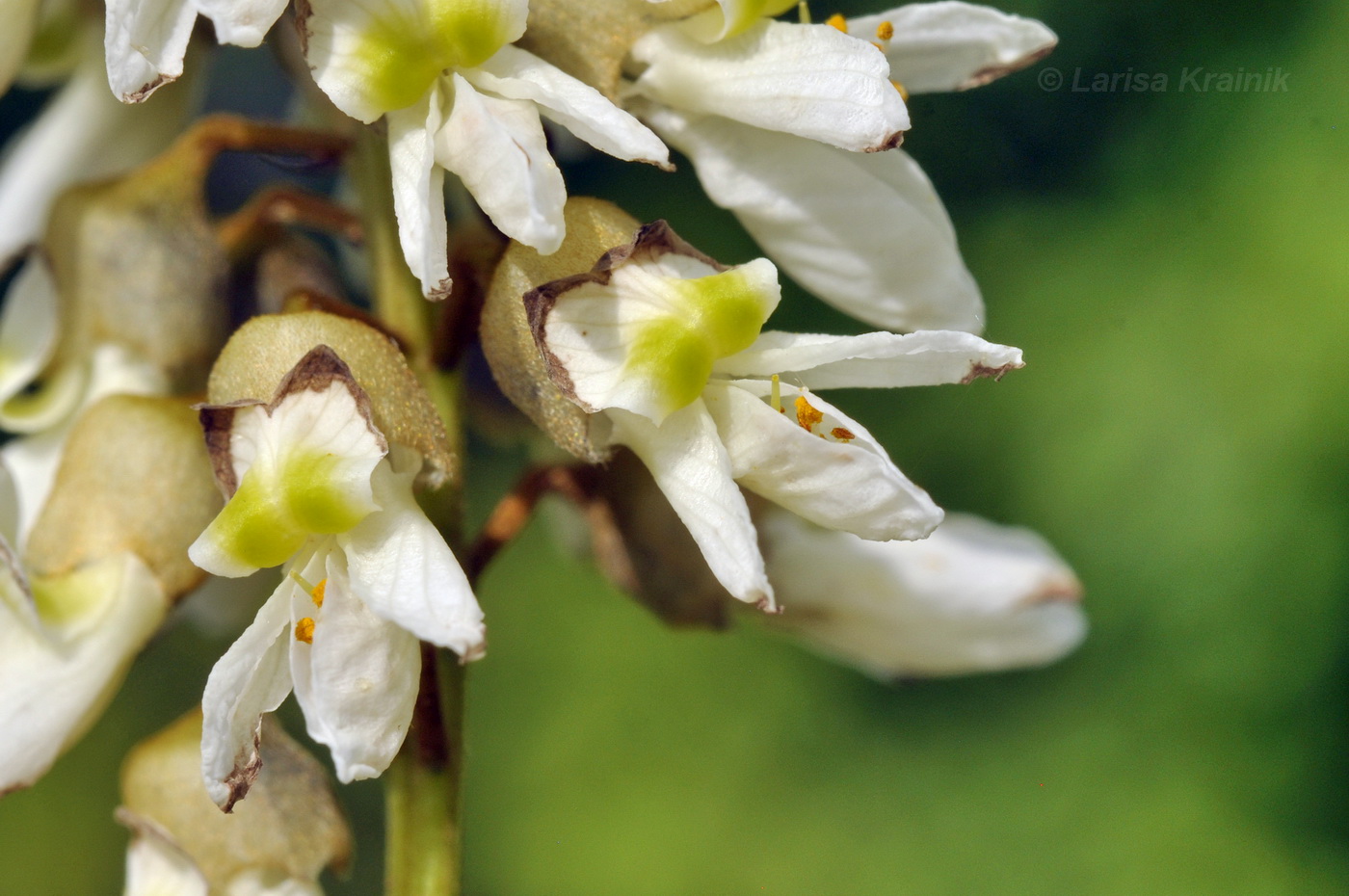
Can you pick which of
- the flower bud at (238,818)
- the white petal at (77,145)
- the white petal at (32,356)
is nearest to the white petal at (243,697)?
the flower bud at (238,818)

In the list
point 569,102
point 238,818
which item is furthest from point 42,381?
point 569,102

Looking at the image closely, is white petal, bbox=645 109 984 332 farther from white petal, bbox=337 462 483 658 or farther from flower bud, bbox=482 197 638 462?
white petal, bbox=337 462 483 658

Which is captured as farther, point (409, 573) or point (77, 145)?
point (77, 145)

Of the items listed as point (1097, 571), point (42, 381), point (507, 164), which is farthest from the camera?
point (1097, 571)

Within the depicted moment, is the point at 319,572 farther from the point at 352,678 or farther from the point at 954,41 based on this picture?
the point at 954,41

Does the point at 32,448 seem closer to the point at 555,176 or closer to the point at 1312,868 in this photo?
the point at 555,176

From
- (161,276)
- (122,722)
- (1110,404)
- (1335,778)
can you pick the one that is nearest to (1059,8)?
(1110,404)

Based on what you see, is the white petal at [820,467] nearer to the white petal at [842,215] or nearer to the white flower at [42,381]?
the white petal at [842,215]
